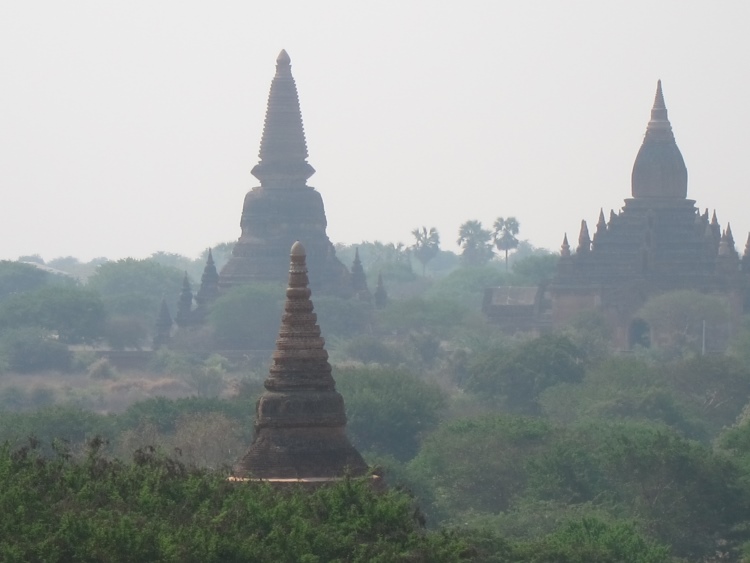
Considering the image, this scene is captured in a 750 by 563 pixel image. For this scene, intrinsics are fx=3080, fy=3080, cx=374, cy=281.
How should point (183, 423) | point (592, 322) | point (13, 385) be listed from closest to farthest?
point (183, 423) → point (13, 385) → point (592, 322)

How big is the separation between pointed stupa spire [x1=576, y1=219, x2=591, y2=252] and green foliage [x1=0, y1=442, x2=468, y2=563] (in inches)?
2554

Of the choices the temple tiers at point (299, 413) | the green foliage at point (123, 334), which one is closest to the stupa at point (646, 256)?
the green foliage at point (123, 334)

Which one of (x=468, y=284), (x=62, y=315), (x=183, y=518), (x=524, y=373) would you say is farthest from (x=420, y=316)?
(x=183, y=518)

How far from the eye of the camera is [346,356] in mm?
84625

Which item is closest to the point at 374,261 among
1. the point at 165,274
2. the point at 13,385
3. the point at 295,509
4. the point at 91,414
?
the point at 165,274

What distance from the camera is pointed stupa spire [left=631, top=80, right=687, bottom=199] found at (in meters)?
91.6

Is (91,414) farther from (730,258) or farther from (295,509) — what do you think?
(730,258)

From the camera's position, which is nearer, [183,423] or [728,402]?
[183,423]

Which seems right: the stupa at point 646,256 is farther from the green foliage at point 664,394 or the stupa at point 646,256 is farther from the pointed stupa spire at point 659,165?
the green foliage at point 664,394

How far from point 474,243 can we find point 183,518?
14118 centimetres

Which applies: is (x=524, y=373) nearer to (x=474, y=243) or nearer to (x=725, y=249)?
(x=725, y=249)

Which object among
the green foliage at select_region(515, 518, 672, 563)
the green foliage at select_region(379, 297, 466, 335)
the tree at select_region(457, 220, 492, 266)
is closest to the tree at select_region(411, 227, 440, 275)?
the tree at select_region(457, 220, 492, 266)

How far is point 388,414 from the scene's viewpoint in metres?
58.8

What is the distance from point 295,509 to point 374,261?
15925cm
